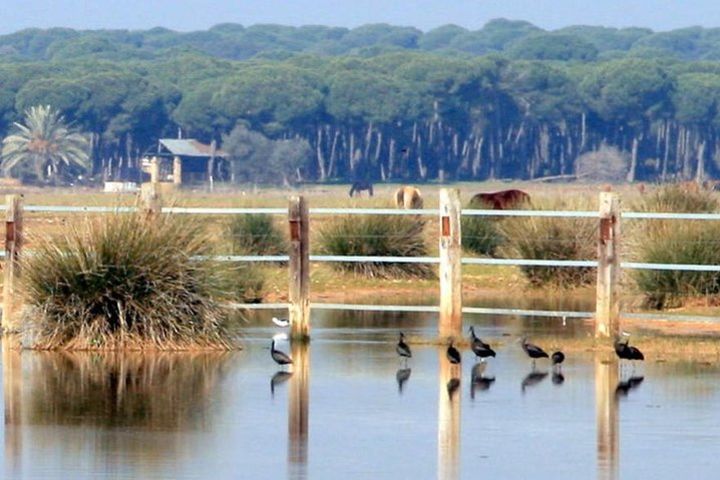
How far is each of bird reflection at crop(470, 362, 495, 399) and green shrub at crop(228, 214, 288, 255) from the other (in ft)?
39.3

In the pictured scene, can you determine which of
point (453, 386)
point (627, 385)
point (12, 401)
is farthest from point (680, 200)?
point (12, 401)

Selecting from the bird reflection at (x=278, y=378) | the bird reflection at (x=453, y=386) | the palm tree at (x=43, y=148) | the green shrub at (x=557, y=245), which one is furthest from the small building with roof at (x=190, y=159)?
the bird reflection at (x=453, y=386)

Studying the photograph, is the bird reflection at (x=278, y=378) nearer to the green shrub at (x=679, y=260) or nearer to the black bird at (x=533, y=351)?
the black bird at (x=533, y=351)

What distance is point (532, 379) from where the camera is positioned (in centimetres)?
1766

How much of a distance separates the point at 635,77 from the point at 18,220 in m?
133

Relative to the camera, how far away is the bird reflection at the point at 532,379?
1725 cm

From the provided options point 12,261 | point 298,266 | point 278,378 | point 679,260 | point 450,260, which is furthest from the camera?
point 679,260

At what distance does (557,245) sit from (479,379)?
1240 cm

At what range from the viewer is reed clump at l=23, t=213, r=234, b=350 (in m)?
19.1

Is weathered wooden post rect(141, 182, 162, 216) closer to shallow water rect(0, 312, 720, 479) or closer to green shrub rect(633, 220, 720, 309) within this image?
shallow water rect(0, 312, 720, 479)

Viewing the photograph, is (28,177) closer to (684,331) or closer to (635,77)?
(635,77)

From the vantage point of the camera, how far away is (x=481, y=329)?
22734mm

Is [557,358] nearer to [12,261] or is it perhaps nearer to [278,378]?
[278,378]

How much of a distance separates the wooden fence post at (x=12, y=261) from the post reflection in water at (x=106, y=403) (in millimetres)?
1247
